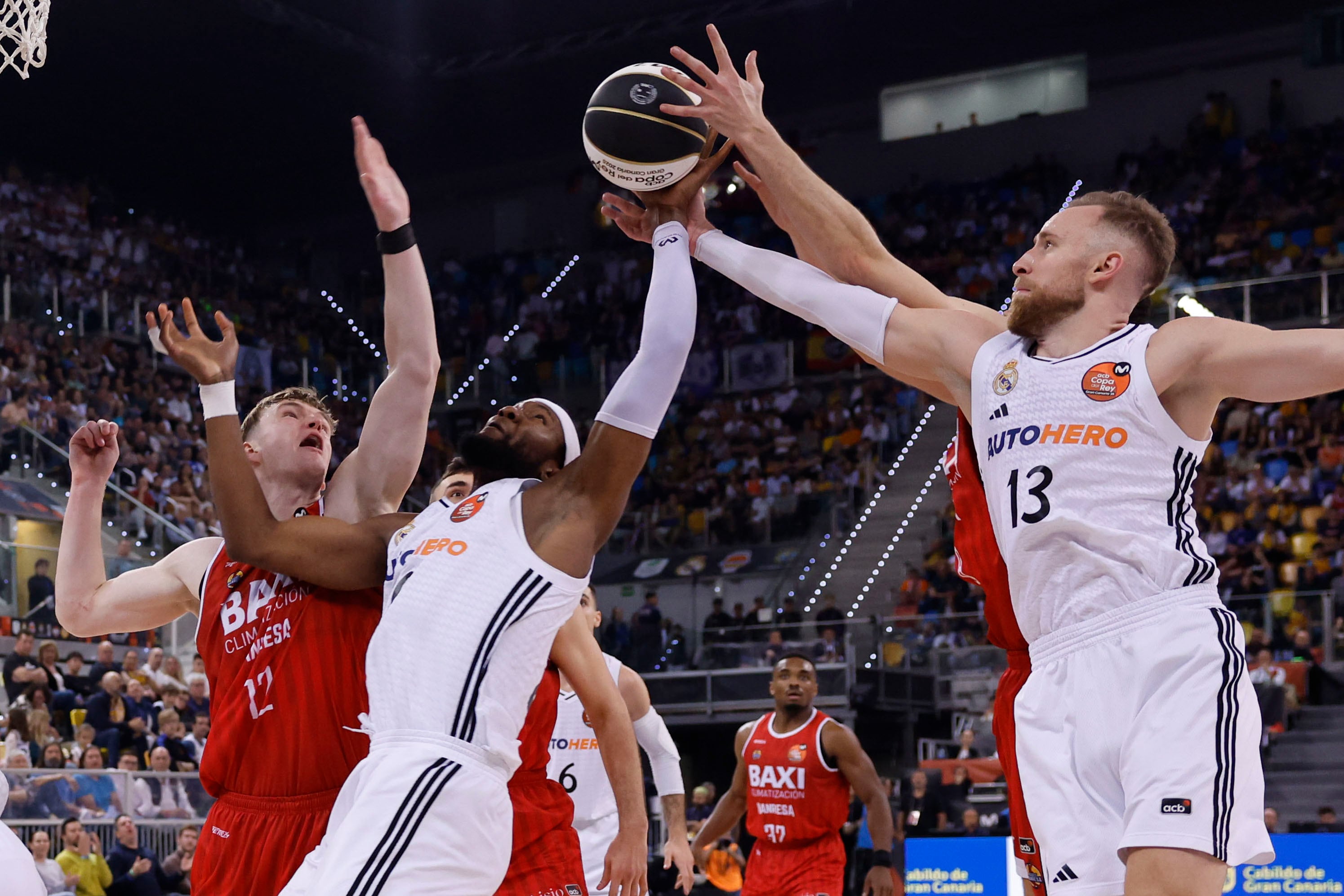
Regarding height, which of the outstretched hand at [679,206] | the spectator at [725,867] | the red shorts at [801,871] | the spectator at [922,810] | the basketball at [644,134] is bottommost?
the spectator at [725,867]

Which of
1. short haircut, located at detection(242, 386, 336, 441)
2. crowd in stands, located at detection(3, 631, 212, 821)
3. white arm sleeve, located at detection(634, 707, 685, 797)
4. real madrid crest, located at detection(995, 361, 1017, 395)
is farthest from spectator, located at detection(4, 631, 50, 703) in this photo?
real madrid crest, located at detection(995, 361, 1017, 395)

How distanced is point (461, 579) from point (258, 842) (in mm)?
1107

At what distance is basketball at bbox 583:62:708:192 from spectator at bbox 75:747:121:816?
28.1ft

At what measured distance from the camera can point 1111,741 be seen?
11.2 feet

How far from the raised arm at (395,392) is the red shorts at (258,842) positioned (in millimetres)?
845

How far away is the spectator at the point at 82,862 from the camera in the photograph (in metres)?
10.3

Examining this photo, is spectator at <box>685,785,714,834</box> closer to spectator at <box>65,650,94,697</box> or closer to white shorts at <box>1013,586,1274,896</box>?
spectator at <box>65,650,94,697</box>

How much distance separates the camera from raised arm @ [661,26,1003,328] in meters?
4.21

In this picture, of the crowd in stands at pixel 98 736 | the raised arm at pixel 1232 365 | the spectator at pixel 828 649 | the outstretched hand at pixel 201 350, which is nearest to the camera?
the raised arm at pixel 1232 365

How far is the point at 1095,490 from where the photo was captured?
11.5 ft

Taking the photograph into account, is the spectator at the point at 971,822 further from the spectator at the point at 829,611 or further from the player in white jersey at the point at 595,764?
the player in white jersey at the point at 595,764

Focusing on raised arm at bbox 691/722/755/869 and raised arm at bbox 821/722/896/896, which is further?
raised arm at bbox 691/722/755/869

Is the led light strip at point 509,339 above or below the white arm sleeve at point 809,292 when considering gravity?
above

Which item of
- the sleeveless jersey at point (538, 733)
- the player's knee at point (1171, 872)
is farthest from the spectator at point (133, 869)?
the player's knee at point (1171, 872)
